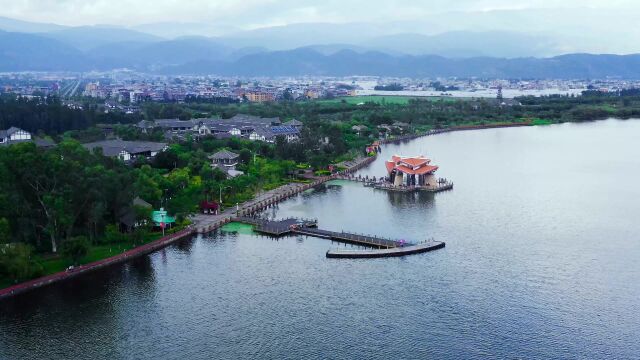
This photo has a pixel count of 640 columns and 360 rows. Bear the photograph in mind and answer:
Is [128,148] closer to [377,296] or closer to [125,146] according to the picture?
[125,146]

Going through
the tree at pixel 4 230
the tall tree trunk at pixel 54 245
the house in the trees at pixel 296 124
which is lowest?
the tall tree trunk at pixel 54 245

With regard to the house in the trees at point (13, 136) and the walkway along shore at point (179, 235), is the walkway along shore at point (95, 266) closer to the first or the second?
the walkway along shore at point (179, 235)

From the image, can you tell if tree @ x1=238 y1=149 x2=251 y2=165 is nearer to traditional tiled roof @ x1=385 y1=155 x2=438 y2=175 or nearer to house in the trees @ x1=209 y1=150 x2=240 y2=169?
house in the trees @ x1=209 y1=150 x2=240 y2=169

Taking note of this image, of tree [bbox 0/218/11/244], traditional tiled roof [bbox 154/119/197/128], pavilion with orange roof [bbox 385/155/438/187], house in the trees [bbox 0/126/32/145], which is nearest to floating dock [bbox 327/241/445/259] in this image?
tree [bbox 0/218/11/244]

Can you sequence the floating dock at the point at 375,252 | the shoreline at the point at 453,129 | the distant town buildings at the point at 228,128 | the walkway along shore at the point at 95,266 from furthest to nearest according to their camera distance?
1. the shoreline at the point at 453,129
2. the distant town buildings at the point at 228,128
3. the floating dock at the point at 375,252
4. the walkway along shore at the point at 95,266

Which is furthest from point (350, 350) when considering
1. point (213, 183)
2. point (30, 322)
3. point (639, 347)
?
point (213, 183)

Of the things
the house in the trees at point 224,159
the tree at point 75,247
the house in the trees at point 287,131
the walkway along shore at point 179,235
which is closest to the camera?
the walkway along shore at point 179,235

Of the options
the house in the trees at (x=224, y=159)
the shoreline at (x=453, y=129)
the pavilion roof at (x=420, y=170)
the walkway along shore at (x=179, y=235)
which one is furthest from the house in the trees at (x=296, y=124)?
the pavilion roof at (x=420, y=170)
